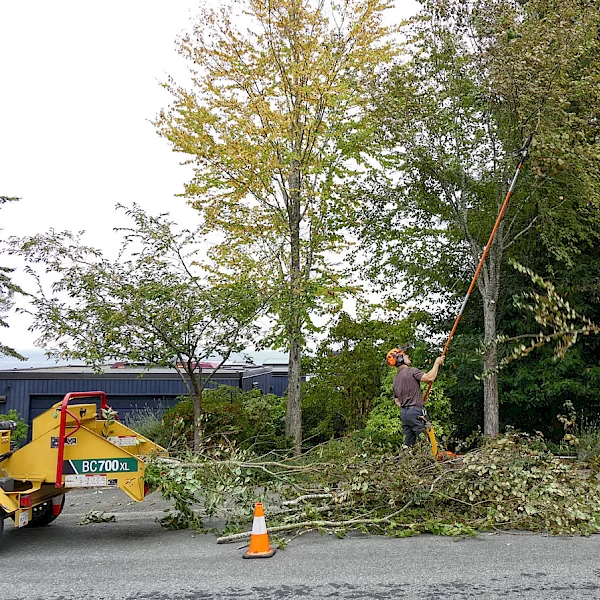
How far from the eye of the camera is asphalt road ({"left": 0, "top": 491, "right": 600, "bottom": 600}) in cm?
575

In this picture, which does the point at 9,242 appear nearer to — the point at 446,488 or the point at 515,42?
the point at 446,488

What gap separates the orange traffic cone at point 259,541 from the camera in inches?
269

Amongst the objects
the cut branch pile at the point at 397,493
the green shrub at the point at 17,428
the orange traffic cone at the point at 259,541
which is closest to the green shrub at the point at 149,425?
the green shrub at the point at 17,428

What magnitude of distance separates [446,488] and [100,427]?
4.00 metres

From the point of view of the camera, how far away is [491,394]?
12766 millimetres

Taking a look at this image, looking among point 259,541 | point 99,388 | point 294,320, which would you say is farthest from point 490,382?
point 99,388

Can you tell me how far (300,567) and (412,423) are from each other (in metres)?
3.39

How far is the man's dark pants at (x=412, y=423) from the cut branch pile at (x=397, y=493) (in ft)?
3.22

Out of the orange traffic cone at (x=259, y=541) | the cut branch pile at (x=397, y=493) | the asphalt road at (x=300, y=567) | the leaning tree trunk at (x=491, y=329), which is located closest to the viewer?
the asphalt road at (x=300, y=567)

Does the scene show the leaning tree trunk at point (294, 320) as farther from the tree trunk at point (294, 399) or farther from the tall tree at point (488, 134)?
the tall tree at point (488, 134)

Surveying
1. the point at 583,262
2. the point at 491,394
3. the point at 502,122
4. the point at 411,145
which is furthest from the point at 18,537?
the point at 583,262

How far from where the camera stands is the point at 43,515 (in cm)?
837

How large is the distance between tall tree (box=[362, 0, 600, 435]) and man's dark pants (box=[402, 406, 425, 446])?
2.71 metres

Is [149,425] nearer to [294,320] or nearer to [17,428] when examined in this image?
[17,428]
